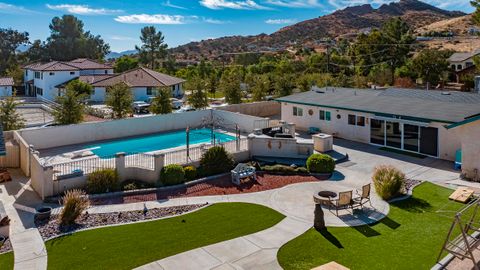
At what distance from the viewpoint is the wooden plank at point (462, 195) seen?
49.6ft

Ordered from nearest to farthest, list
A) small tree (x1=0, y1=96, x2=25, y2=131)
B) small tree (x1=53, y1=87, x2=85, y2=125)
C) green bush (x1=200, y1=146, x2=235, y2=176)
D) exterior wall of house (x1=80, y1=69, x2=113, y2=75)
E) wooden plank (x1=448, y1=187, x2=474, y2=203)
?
1. wooden plank (x1=448, y1=187, x2=474, y2=203)
2. green bush (x1=200, y1=146, x2=235, y2=176)
3. small tree (x1=0, y1=96, x2=25, y2=131)
4. small tree (x1=53, y1=87, x2=85, y2=125)
5. exterior wall of house (x1=80, y1=69, x2=113, y2=75)

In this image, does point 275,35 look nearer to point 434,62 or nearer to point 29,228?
point 434,62

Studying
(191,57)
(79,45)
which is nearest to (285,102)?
(79,45)

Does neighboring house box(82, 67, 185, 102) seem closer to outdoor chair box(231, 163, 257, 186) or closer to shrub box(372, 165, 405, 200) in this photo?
outdoor chair box(231, 163, 257, 186)

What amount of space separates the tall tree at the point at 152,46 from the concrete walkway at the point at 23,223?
78.4m

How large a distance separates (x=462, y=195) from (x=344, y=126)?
12.2 meters

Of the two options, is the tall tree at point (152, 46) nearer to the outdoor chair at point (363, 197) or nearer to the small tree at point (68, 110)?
the small tree at point (68, 110)

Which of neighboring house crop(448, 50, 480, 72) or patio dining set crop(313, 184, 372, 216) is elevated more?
neighboring house crop(448, 50, 480, 72)

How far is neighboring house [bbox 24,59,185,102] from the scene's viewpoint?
53.6 meters

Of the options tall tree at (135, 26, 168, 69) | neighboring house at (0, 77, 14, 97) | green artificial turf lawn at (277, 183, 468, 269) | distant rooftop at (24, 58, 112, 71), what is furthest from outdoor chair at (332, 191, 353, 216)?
tall tree at (135, 26, 168, 69)

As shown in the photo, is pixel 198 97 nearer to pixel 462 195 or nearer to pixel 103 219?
pixel 103 219

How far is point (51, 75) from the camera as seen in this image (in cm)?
5712

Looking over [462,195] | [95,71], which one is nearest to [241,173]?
[462,195]

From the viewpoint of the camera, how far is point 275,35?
189 m
